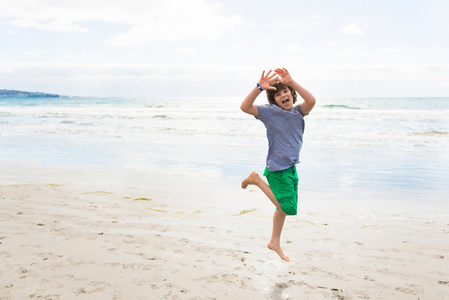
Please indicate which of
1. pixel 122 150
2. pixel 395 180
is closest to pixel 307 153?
pixel 395 180

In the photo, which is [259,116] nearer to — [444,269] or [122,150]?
[444,269]

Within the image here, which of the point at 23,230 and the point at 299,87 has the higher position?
the point at 299,87

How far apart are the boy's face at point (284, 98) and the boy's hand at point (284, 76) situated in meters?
0.17

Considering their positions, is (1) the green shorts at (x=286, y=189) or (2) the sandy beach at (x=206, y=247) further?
(1) the green shorts at (x=286, y=189)

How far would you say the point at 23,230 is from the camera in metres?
4.24

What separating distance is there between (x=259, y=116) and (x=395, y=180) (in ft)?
16.8

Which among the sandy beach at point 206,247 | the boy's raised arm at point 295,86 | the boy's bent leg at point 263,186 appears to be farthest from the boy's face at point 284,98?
the sandy beach at point 206,247

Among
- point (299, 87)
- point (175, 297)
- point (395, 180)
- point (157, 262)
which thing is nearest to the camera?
point (175, 297)

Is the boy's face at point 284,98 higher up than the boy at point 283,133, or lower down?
higher up

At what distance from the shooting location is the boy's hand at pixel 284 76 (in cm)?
306

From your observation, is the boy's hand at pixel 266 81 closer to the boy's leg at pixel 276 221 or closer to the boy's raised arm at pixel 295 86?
the boy's raised arm at pixel 295 86

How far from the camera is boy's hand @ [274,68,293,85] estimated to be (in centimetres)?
306

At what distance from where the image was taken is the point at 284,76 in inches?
121

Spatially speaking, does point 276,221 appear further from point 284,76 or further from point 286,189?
point 284,76
